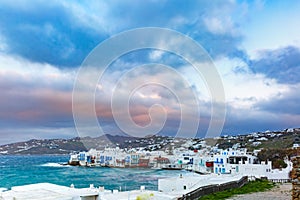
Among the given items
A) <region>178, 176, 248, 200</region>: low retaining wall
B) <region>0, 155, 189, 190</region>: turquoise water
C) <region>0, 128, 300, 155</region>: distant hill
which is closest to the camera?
<region>178, 176, 248, 200</region>: low retaining wall

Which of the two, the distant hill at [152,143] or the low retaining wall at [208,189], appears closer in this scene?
the low retaining wall at [208,189]

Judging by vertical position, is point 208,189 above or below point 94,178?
above

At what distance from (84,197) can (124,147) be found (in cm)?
5213

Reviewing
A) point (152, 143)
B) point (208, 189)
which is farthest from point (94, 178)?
point (152, 143)

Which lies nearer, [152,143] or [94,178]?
[94,178]

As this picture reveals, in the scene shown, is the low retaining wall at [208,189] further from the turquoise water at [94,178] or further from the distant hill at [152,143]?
the distant hill at [152,143]

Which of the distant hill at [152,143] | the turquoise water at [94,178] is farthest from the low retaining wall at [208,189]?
the distant hill at [152,143]

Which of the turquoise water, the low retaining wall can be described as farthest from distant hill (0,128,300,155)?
the low retaining wall

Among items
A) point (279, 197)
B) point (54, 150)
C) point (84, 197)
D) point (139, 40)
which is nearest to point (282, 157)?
point (279, 197)

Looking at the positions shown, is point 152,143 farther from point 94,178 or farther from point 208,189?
point 208,189

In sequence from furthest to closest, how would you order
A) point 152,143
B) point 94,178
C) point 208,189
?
point 152,143 < point 94,178 < point 208,189

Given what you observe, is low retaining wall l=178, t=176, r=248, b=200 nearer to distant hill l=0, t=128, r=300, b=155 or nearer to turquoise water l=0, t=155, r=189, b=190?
turquoise water l=0, t=155, r=189, b=190

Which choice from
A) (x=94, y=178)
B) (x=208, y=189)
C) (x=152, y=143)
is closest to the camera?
(x=208, y=189)

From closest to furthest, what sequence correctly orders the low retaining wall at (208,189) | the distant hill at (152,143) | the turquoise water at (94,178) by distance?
the low retaining wall at (208,189)
the turquoise water at (94,178)
the distant hill at (152,143)
